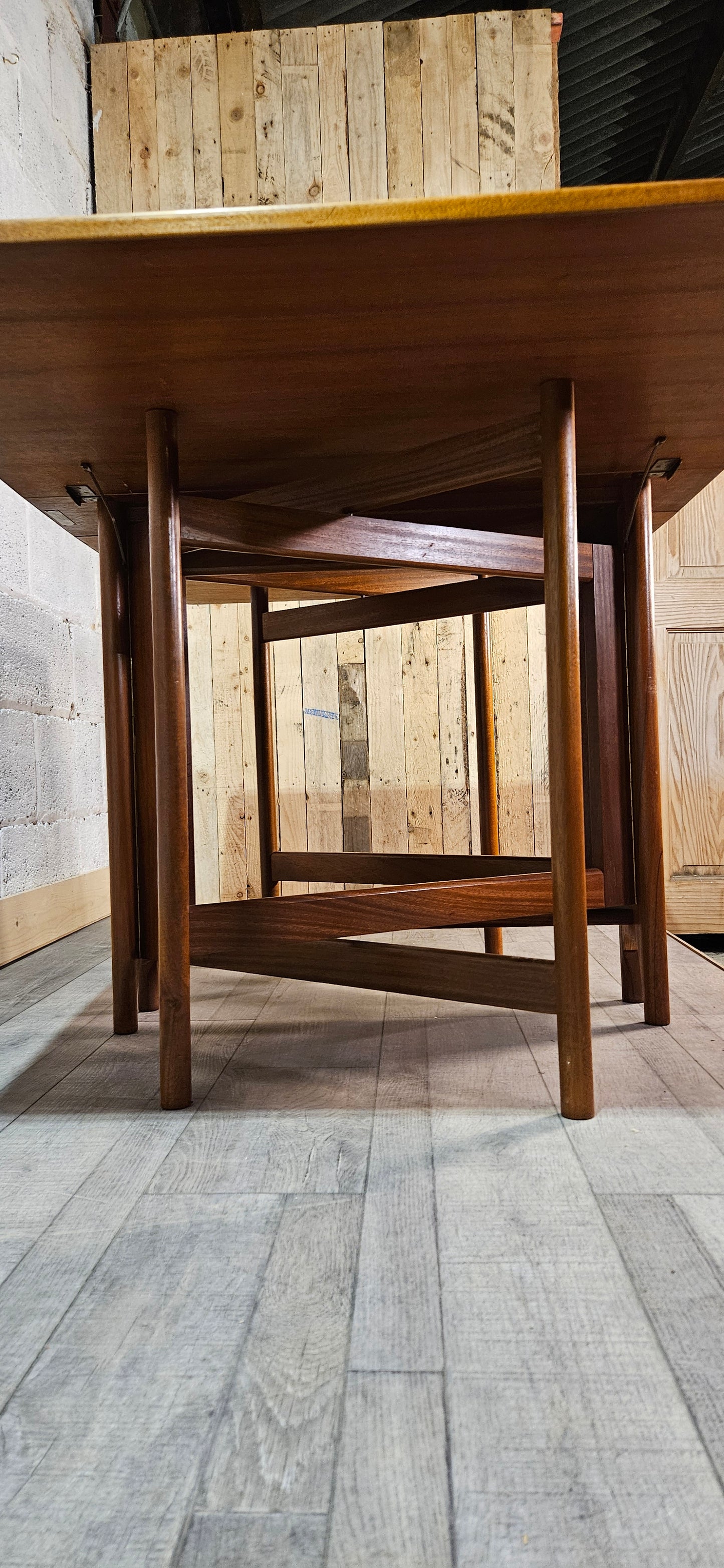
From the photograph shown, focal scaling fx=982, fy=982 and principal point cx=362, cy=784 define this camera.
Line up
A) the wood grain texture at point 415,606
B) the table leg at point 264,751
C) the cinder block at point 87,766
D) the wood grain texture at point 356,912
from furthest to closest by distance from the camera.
Result: 1. the cinder block at point 87,766
2. the table leg at point 264,751
3. the wood grain texture at point 415,606
4. the wood grain texture at point 356,912

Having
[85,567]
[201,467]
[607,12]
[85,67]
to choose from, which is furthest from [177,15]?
[201,467]

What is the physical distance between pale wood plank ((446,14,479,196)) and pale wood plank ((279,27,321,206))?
38 centimetres

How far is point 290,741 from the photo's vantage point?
3.09 meters

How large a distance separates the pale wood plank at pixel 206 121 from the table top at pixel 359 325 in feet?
6.48

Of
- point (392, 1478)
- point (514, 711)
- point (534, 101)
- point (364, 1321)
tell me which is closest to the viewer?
point (392, 1478)

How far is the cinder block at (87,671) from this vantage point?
267 cm

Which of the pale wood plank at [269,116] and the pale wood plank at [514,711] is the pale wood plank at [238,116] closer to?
the pale wood plank at [269,116]

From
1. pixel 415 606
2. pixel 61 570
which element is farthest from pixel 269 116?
pixel 415 606

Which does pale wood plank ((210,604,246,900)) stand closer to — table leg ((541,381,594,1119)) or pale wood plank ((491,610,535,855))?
pale wood plank ((491,610,535,855))

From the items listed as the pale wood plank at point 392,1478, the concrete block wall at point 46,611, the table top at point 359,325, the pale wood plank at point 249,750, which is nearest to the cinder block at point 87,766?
the concrete block wall at point 46,611

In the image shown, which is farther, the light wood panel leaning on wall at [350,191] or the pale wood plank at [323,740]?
the pale wood plank at [323,740]

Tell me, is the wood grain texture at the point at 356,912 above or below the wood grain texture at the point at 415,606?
below

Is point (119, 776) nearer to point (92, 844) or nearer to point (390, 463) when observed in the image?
point (390, 463)

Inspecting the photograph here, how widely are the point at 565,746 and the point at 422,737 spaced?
6.69ft
